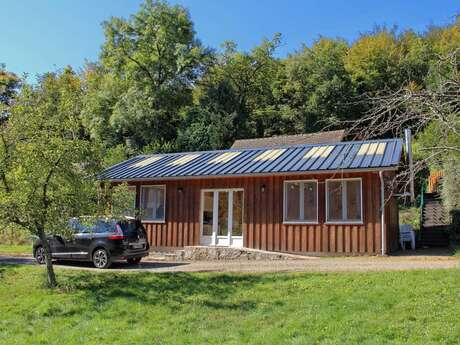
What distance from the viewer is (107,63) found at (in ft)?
143

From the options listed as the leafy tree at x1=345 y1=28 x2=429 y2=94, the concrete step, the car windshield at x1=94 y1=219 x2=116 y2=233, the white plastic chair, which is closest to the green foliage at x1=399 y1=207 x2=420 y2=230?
the white plastic chair

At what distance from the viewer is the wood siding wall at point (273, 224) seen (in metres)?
16.3

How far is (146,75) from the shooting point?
41719mm

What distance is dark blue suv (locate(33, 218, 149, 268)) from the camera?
14984mm

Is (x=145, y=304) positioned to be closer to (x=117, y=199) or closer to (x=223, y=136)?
(x=117, y=199)

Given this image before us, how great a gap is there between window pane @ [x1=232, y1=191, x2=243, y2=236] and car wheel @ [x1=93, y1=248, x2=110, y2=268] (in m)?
5.41

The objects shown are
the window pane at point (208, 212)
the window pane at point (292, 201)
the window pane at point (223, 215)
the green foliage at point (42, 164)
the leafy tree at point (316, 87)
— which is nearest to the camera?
the green foliage at point (42, 164)

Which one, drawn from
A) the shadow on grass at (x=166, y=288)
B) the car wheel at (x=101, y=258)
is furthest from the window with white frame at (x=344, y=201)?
the car wheel at (x=101, y=258)

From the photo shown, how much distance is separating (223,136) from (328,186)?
835 inches

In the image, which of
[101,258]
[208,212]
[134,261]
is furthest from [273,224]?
[101,258]

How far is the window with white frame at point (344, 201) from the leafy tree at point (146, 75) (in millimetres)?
23215

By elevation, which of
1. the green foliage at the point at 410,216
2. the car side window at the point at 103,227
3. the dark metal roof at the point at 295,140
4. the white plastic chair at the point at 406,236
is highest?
the dark metal roof at the point at 295,140

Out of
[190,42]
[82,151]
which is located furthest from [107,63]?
[82,151]

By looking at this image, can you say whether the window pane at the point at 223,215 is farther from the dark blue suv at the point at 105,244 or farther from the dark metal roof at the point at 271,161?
the dark blue suv at the point at 105,244
